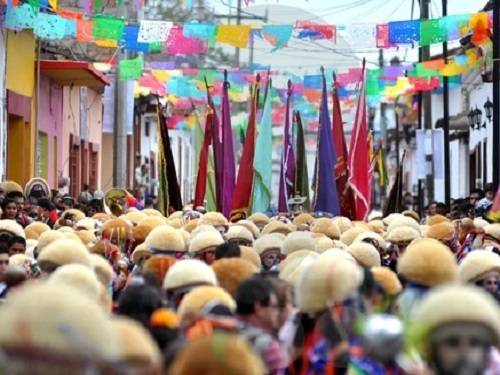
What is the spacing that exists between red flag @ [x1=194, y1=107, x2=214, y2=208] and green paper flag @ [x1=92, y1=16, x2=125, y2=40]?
2179 millimetres

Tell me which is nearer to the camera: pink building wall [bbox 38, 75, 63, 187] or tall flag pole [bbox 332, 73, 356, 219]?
tall flag pole [bbox 332, 73, 356, 219]

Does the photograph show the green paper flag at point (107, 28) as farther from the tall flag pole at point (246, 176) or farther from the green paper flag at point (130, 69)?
the green paper flag at point (130, 69)

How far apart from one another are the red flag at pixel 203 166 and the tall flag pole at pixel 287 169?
123 centimetres

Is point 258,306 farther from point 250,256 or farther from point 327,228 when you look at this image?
point 327,228

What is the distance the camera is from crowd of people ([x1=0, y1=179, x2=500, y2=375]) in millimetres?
5730

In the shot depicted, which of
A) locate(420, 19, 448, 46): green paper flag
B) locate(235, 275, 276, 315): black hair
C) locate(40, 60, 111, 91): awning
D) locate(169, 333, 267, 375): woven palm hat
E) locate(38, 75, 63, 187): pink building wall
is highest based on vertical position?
locate(420, 19, 448, 46): green paper flag

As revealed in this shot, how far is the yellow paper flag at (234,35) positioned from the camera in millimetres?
26609

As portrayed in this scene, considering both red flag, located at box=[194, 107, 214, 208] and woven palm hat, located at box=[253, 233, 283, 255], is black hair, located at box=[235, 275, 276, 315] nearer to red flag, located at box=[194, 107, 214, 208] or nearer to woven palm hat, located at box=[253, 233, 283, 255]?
woven palm hat, located at box=[253, 233, 283, 255]

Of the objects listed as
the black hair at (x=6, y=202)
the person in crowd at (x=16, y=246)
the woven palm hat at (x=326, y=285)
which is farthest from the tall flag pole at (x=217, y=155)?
the woven palm hat at (x=326, y=285)

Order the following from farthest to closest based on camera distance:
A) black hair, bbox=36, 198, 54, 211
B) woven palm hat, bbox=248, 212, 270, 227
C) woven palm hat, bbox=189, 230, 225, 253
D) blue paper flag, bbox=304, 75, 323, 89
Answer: blue paper flag, bbox=304, 75, 323, 89 < woven palm hat, bbox=248, 212, 270, 227 < black hair, bbox=36, 198, 54, 211 < woven palm hat, bbox=189, 230, 225, 253

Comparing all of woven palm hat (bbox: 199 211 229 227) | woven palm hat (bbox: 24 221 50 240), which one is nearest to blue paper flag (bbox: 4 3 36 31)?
woven palm hat (bbox: 199 211 229 227)

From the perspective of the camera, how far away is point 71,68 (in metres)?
29.4

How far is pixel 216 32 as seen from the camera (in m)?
27.0

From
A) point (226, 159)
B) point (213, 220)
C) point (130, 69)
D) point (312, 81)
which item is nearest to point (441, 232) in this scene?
point (213, 220)
